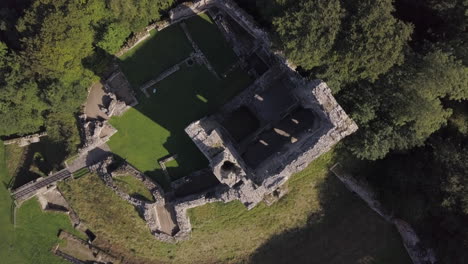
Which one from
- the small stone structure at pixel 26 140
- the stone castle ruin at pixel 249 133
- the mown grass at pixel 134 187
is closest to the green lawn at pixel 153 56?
the stone castle ruin at pixel 249 133

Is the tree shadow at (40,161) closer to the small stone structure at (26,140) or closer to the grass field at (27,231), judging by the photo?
the small stone structure at (26,140)

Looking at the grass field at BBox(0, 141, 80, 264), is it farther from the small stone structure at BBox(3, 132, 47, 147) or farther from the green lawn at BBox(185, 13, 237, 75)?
the green lawn at BBox(185, 13, 237, 75)

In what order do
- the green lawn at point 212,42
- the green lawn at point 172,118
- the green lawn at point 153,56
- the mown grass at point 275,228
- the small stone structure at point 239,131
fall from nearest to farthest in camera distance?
the small stone structure at point 239,131 < the green lawn at point 212,42 < the green lawn at point 172,118 < the green lawn at point 153,56 < the mown grass at point 275,228

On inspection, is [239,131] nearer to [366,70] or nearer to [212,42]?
[212,42]

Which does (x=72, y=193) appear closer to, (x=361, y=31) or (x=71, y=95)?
(x=71, y=95)

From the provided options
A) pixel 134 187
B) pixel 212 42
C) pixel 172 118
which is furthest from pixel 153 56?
pixel 134 187

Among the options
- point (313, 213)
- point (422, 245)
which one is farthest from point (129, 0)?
point (422, 245)
